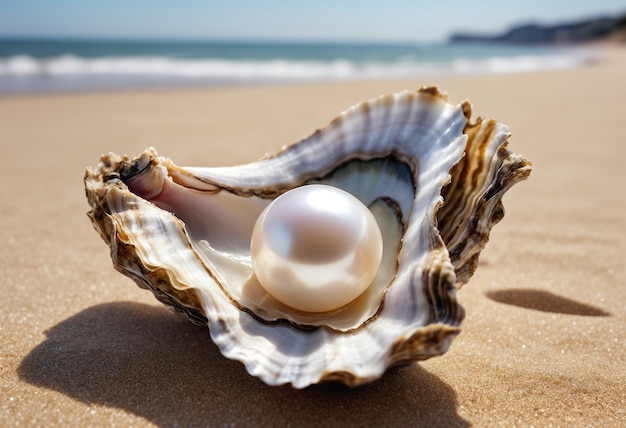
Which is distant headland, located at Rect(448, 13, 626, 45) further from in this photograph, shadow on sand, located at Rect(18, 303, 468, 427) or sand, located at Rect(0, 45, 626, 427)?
shadow on sand, located at Rect(18, 303, 468, 427)

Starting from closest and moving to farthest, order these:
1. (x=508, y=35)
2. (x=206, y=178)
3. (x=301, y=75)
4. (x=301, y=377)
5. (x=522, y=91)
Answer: (x=301, y=377) < (x=206, y=178) < (x=522, y=91) < (x=301, y=75) < (x=508, y=35)

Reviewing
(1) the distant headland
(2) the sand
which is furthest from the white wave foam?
(1) the distant headland

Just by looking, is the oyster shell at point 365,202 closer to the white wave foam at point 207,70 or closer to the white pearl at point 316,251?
the white pearl at point 316,251

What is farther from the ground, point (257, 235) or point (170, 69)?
point (257, 235)

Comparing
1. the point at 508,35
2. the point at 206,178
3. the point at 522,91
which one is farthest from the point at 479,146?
the point at 508,35

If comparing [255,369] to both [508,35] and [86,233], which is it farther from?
[508,35]

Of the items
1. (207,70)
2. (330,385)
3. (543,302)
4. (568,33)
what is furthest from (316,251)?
(568,33)
